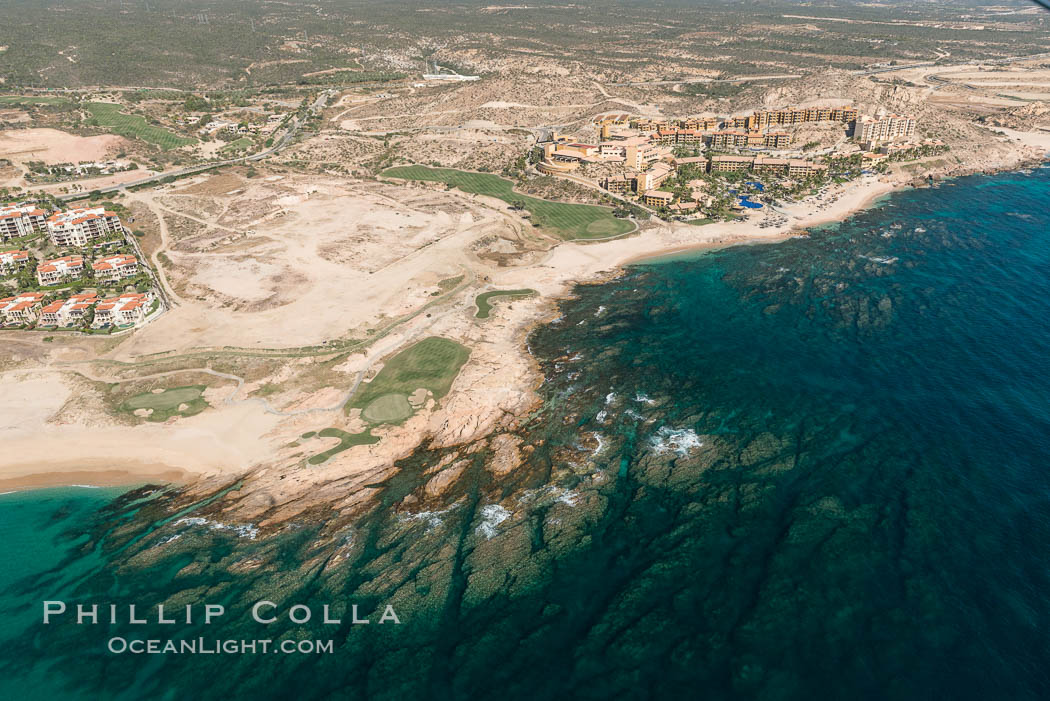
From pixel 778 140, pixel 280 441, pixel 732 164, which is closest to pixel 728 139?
pixel 778 140

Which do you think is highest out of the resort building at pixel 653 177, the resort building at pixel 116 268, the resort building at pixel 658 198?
the resort building at pixel 653 177

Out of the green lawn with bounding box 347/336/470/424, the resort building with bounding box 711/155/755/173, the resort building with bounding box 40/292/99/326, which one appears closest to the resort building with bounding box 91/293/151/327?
the resort building with bounding box 40/292/99/326

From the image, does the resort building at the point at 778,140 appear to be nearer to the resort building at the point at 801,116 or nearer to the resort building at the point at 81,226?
the resort building at the point at 801,116

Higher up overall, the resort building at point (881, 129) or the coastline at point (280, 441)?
the resort building at point (881, 129)

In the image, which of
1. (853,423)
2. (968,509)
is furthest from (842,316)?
(968,509)

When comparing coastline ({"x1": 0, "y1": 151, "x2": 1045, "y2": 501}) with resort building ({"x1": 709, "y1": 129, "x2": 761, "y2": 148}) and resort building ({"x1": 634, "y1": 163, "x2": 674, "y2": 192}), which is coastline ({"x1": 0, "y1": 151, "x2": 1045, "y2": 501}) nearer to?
resort building ({"x1": 634, "y1": 163, "x2": 674, "y2": 192})

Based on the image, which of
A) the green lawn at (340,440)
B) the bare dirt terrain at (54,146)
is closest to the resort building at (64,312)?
the green lawn at (340,440)

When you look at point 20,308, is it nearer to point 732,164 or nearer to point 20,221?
point 20,221
